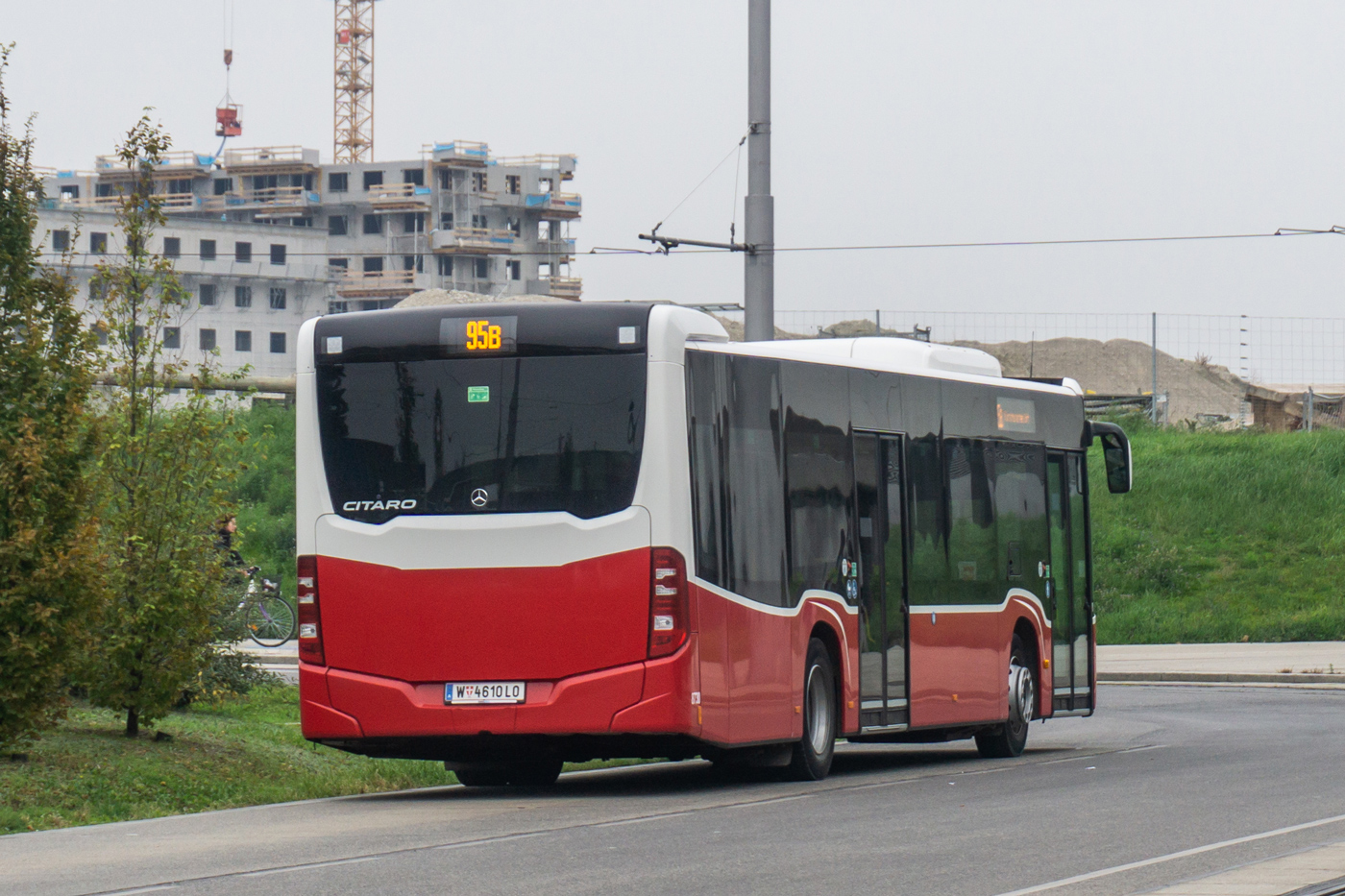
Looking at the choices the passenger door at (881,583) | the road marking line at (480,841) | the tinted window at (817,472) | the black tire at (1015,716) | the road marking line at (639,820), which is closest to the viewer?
the road marking line at (480,841)

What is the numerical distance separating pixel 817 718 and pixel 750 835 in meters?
3.65

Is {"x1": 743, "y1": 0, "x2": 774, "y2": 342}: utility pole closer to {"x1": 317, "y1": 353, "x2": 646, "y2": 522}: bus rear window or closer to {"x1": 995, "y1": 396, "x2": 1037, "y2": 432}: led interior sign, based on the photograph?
{"x1": 995, "y1": 396, "x2": 1037, "y2": 432}: led interior sign

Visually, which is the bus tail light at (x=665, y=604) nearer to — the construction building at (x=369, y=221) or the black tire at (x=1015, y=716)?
the black tire at (x=1015, y=716)

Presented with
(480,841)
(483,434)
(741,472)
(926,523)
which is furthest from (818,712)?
(480,841)

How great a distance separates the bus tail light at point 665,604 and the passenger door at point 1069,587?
263 inches

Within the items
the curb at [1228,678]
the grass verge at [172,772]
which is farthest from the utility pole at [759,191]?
the curb at [1228,678]

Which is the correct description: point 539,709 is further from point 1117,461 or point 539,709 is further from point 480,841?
point 1117,461

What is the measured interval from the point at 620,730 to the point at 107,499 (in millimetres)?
4192

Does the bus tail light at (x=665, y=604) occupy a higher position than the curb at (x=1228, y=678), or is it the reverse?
the bus tail light at (x=665, y=604)

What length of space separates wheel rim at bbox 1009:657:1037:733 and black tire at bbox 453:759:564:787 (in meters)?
4.53

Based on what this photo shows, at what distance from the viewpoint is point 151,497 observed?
15.0 metres

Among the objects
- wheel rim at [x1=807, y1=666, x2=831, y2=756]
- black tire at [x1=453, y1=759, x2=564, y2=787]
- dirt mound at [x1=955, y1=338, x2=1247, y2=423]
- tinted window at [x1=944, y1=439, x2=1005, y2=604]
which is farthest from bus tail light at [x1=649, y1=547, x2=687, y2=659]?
dirt mound at [x1=955, y1=338, x2=1247, y2=423]

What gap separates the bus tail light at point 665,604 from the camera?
1249 cm

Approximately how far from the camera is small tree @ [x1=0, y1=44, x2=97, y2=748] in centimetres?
1289
